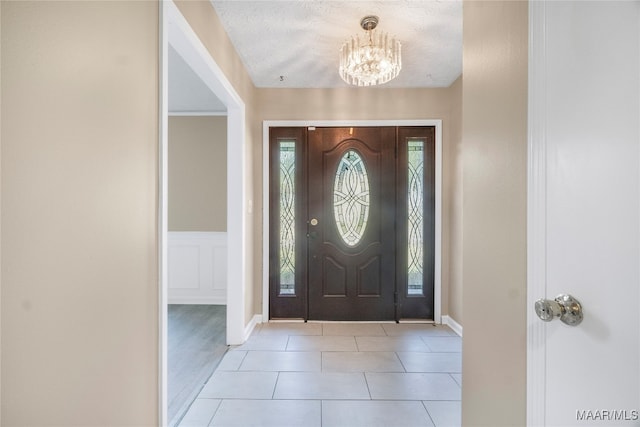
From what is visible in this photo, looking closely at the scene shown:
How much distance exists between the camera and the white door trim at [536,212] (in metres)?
0.94

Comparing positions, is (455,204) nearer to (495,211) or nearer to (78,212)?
(495,211)

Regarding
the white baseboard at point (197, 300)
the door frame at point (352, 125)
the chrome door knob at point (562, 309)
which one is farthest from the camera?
the white baseboard at point (197, 300)

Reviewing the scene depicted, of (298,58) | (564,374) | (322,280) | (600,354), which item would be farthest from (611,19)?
(322,280)

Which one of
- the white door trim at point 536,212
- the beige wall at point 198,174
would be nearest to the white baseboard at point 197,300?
the beige wall at point 198,174

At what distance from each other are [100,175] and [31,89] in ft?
1.00

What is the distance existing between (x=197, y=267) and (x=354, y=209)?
91.3 inches

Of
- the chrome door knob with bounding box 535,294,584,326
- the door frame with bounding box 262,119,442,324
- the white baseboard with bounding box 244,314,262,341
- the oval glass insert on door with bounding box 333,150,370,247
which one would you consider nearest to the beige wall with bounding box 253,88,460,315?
the door frame with bounding box 262,119,442,324

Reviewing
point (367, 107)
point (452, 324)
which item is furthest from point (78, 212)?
point (452, 324)

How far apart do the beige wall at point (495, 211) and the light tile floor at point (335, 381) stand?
0.62m

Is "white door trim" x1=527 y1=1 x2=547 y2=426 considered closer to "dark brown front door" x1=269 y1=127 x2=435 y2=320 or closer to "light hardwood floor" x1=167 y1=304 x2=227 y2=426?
"light hardwood floor" x1=167 y1=304 x2=227 y2=426

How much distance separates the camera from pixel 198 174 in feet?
14.2

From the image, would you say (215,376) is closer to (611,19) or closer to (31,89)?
(31,89)

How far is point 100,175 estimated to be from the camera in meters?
1.04

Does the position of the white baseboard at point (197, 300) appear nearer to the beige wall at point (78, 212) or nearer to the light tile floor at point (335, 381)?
the light tile floor at point (335, 381)
